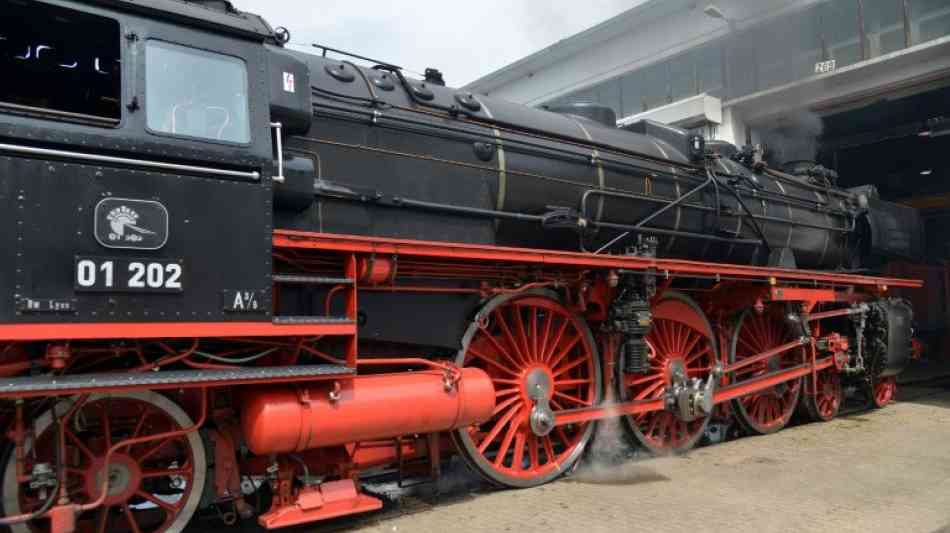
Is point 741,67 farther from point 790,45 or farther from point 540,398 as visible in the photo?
point 540,398

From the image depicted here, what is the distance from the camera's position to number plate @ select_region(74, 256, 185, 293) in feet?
9.98

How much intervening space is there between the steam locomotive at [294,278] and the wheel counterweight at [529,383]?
0.02m

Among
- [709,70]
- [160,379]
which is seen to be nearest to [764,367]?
[160,379]

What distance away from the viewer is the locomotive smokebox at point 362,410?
11.6 ft

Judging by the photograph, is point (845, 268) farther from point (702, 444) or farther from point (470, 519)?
point (470, 519)

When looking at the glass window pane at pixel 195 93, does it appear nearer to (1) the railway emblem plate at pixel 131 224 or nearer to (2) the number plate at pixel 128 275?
(1) the railway emblem plate at pixel 131 224

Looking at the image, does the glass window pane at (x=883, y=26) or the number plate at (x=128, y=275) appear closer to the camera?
the number plate at (x=128, y=275)

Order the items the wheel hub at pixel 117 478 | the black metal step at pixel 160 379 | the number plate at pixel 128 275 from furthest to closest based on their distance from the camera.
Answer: the wheel hub at pixel 117 478, the number plate at pixel 128 275, the black metal step at pixel 160 379

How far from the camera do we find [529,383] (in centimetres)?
518

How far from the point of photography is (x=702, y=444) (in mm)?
7246

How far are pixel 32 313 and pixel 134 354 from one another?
588 millimetres

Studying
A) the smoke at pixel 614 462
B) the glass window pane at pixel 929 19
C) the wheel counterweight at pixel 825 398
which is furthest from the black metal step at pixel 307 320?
the glass window pane at pixel 929 19

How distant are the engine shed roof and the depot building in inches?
385

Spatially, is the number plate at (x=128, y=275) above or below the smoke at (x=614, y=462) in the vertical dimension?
above
